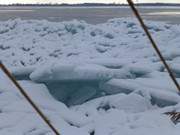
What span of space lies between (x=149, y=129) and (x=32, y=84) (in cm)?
221

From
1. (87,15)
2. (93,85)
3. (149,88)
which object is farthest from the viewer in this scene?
(87,15)

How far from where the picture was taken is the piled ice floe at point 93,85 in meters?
5.60

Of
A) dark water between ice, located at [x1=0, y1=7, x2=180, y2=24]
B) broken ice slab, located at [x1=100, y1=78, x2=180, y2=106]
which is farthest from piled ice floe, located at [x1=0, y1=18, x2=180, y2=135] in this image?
dark water between ice, located at [x1=0, y1=7, x2=180, y2=24]

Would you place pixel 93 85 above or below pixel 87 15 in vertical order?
above

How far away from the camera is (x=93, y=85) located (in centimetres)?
675

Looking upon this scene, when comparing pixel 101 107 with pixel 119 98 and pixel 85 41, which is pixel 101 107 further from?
pixel 85 41

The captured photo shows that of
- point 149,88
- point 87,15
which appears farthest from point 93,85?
point 87,15

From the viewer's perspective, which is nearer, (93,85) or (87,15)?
(93,85)

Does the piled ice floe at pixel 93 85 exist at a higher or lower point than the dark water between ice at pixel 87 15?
higher

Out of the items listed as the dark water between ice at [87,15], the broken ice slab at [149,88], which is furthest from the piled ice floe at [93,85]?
the dark water between ice at [87,15]

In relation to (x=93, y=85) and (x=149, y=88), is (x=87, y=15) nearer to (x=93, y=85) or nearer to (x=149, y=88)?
(x=93, y=85)

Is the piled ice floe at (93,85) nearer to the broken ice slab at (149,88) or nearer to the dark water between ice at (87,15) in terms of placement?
the broken ice slab at (149,88)

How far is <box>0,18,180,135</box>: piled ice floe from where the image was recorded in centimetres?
560

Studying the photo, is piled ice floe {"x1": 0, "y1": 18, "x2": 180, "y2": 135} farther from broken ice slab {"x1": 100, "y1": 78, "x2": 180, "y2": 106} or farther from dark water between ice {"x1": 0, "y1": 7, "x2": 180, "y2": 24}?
dark water between ice {"x1": 0, "y1": 7, "x2": 180, "y2": 24}
